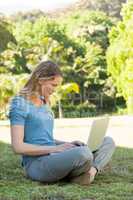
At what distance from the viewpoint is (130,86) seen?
2109 centimetres

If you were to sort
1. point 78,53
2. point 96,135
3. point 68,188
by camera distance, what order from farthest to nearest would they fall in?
1. point 78,53
2. point 96,135
3. point 68,188

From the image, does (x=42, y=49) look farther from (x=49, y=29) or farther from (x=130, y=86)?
(x=49, y=29)

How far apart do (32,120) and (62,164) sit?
38 cm

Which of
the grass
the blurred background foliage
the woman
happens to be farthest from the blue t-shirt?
the blurred background foliage

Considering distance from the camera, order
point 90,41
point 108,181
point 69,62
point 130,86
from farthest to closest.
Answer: point 90,41 → point 69,62 → point 130,86 → point 108,181

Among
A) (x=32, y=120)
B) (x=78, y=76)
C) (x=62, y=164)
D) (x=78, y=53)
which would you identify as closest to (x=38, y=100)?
(x=32, y=120)

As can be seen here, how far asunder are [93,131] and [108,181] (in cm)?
38

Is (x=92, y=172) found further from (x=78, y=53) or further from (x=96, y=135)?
(x=78, y=53)

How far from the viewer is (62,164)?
12.3ft

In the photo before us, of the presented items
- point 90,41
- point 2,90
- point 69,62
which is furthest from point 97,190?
point 90,41

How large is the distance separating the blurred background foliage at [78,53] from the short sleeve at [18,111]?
12.7 meters

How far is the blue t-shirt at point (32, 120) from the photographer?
3799mm

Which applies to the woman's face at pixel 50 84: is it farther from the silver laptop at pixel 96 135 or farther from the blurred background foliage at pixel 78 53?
the blurred background foliage at pixel 78 53

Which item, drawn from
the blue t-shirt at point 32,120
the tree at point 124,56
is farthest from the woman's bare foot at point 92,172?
the tree at point 124,56
